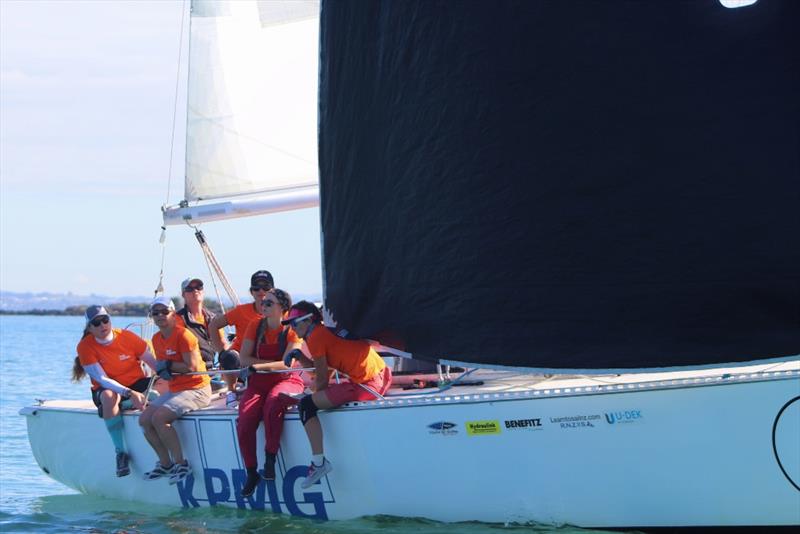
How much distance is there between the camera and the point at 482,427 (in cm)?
750

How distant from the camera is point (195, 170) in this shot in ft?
35.4

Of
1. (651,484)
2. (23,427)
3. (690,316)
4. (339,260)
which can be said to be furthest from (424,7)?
(23,427)

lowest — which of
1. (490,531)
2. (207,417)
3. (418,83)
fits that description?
(490,531)

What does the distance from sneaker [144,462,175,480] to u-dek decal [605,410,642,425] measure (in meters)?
3.51

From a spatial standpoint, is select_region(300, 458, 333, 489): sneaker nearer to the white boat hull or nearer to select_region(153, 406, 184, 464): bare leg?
the white boat hull

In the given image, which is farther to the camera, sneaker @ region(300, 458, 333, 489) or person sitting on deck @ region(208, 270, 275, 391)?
person sitting on deck @ region(208, 270, 275, 391)

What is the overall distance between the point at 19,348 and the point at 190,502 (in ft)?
107

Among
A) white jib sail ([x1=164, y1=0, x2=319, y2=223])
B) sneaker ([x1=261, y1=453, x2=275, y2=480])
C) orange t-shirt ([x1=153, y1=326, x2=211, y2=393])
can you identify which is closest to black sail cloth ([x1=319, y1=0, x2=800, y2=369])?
sneaker ([x1=261, y1=453, x2=275, y2=480])

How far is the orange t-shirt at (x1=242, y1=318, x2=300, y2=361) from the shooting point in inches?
335

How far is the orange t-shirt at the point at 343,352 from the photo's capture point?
7.98 metres

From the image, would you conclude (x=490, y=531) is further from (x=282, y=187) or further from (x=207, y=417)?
(x=282, y=187)

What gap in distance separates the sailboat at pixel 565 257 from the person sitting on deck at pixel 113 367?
5.11ft

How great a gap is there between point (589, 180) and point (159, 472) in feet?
14.3

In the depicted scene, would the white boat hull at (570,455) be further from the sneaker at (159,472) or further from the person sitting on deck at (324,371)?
the sneaker at (159,472)
